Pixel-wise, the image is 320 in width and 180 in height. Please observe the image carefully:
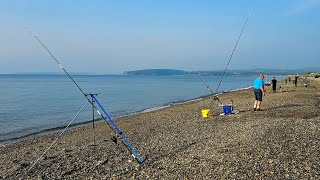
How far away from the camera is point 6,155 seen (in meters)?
13.5

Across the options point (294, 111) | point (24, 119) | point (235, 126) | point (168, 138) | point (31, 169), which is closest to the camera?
point (31, 169)

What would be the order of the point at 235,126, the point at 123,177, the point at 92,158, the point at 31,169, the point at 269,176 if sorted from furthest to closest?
the point at 235,126, the point at 92,158, the point at 31,169, the point at 123,177, the point at 269,176

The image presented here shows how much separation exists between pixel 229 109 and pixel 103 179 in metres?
11.6

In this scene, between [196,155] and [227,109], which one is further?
[227,109]

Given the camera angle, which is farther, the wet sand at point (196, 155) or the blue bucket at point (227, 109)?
the blue bucket at point (227, 109)

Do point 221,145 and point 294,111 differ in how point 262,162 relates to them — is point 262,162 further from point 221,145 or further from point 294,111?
point 294,111

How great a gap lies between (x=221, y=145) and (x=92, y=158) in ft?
13.9

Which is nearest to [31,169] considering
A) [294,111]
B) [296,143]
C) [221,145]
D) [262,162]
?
[221,145]

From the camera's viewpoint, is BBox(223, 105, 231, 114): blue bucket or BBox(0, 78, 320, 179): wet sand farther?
BBox(223, 105, 231, 114): blue bucket

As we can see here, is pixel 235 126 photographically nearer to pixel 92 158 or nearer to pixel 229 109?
pixel 229 109

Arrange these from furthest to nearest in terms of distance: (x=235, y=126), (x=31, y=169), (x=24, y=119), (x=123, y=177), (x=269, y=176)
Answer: (x=24, y=119), (x=235, y=126), (x=31, y=169), (x=123, y=177), (x=269, y=176)

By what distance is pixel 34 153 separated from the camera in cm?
1316

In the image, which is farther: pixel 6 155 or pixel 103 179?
pixel 6 155

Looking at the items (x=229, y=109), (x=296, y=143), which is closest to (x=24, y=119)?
(x=229, y=109)
